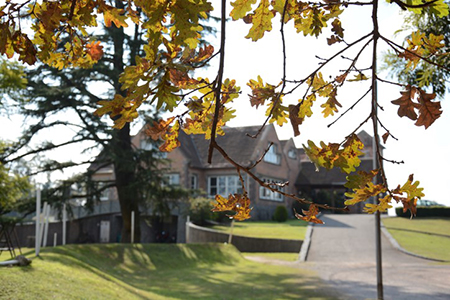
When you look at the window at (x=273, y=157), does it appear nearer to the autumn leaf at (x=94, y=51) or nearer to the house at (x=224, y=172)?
the house at (x=224, y=172)

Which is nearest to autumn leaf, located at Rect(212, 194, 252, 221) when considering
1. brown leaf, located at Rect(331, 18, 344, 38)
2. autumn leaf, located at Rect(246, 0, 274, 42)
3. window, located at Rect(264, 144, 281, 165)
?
autumn leaf, located at Rect(246, 0, 274, 42)

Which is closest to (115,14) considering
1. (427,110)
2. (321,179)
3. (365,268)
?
(427,110)

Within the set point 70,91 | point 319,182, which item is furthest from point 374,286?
point 319,182

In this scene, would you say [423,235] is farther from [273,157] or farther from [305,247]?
[273,157]

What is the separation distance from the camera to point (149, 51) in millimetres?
1931

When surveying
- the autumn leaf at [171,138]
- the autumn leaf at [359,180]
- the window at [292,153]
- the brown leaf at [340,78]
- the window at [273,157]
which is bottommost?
the autumn leaf at [359,180]

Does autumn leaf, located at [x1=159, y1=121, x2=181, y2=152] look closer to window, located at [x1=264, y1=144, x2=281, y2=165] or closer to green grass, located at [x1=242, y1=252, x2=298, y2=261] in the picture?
green grass, located at [x1=242, y1=252, x2=298, y2=261]

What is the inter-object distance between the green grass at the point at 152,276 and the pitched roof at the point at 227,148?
51.8 feet

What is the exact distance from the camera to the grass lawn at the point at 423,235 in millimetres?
20203

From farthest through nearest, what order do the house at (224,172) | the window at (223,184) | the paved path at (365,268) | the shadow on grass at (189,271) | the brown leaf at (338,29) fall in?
1. the window at (223,184)
2. the house at (224,172)
3. the shadow on grass at (189,271)
4. the paved path at (365,268)
5. the brown leaf at (338,29)

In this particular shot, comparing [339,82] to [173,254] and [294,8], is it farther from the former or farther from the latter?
[173,254]

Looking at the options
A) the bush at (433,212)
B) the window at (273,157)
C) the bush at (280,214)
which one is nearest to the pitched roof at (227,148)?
the window at (273,157)

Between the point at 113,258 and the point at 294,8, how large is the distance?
13.9 metres

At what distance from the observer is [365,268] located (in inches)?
642
